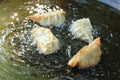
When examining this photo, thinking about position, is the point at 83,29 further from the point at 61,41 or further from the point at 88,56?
the point at 88,56

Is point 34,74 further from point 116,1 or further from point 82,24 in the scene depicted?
point 116,1

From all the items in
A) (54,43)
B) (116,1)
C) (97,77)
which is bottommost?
(97,77)

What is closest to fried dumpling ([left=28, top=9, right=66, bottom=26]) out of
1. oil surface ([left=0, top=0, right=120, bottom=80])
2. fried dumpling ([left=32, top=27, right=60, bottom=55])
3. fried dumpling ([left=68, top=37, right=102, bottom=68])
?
oil surface ([left=0, top=0, right=120, bottom=80])

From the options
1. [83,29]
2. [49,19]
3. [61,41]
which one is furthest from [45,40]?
[83,29]

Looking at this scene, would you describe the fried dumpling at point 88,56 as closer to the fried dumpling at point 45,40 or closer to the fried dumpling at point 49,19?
the fried dumpling at point 45,40

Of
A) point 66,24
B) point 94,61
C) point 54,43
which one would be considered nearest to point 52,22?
point 66,24

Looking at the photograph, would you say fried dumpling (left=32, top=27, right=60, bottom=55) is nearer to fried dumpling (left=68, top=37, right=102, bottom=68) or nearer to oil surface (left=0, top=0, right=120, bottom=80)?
oil surface (left=0, top=0, right=120, bottom=80)

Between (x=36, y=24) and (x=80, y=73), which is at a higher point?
(x=36, y=24)
